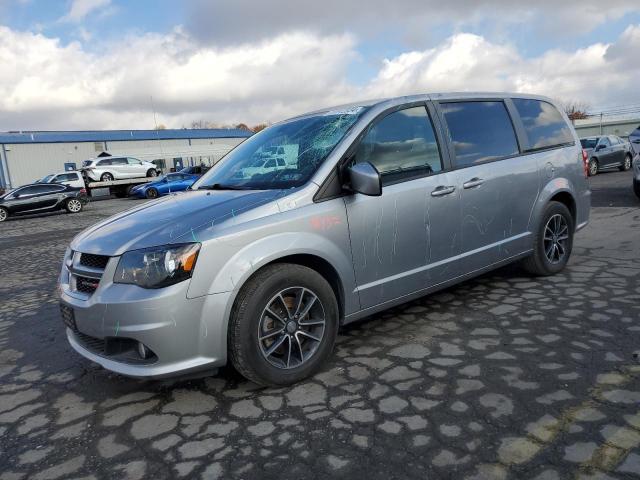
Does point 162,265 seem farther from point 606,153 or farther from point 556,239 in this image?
point 606,153

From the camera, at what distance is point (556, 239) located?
17.3 feet

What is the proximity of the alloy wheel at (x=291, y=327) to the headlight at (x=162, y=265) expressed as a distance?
0.55 metres

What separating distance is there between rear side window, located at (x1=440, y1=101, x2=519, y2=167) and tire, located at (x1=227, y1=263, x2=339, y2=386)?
1.74 meters

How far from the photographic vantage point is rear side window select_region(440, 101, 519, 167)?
4.24 m

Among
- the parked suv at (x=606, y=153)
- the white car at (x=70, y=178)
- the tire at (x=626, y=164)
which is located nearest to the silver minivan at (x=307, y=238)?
the parked suv at (x=606, y=153)

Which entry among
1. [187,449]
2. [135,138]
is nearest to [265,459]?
[187,449]

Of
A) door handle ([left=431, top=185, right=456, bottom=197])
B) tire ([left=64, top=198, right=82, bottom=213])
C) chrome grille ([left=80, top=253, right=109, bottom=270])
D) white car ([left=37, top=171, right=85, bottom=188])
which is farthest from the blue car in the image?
chrome grille ([left=80, top=253, right=109, bottom=270])

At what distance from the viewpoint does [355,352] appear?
12.2 feet

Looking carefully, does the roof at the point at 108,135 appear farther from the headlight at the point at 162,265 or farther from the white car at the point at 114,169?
the headlight at the point at 162,265

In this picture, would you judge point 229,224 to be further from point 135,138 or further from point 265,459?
point 135,138

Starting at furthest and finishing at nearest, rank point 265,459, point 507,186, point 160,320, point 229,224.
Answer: point 507,186 → point 229,224 → point 160,320 → point 265,459

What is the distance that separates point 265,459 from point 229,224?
4.27ft

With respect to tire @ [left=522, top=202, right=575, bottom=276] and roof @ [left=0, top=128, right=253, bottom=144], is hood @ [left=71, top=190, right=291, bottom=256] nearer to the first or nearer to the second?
tire @ [left=522, top=202, right=575, bottom=276]

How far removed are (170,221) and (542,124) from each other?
3.83 meters
